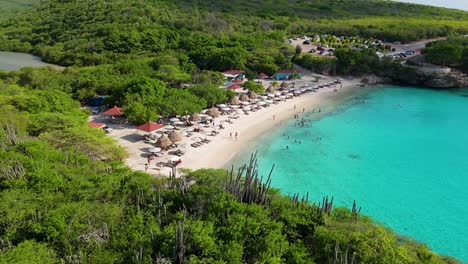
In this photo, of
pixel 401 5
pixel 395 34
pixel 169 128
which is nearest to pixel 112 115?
pixel 169 128

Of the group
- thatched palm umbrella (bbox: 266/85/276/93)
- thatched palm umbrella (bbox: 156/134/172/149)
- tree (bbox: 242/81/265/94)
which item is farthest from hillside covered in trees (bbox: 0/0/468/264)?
thatched palm umbrella (bbox: 266/85/276/93)

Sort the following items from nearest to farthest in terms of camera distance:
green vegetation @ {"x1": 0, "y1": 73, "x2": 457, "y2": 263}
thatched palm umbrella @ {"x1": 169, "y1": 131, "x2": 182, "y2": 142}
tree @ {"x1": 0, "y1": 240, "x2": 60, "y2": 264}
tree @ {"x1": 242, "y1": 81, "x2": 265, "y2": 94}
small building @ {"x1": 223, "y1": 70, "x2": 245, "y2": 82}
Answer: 1. tree @ {"x1": 0, "y1": 240, "x2": 60, "y2": 264}
2. green vegetation @ {"x1": 0, "y1": 73, "x2": 457, "y2": 263}
3. thatched palm umbrella @ {"x1": 169, "y1": 131, "x2": 182, "y2": 142}
4. tree @ {"x1": 242, "y1": 81, "x2": 265, "y2": 94}
5. small building @ {"x1": 223, "y1": 70, "x2": 245, "y2": 82}

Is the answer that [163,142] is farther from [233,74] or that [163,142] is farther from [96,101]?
[233,74]

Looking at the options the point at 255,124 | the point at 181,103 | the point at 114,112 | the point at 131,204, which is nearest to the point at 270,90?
the point at 255,124

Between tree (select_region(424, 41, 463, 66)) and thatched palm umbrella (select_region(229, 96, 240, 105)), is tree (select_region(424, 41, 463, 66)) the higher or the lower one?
the higher one

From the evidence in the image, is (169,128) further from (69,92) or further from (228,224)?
(228,224)

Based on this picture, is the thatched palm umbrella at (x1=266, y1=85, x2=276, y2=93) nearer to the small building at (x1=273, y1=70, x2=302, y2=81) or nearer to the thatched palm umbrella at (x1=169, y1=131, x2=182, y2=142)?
the small building at (x1=273, y1=70, x2=302, y2=81)
